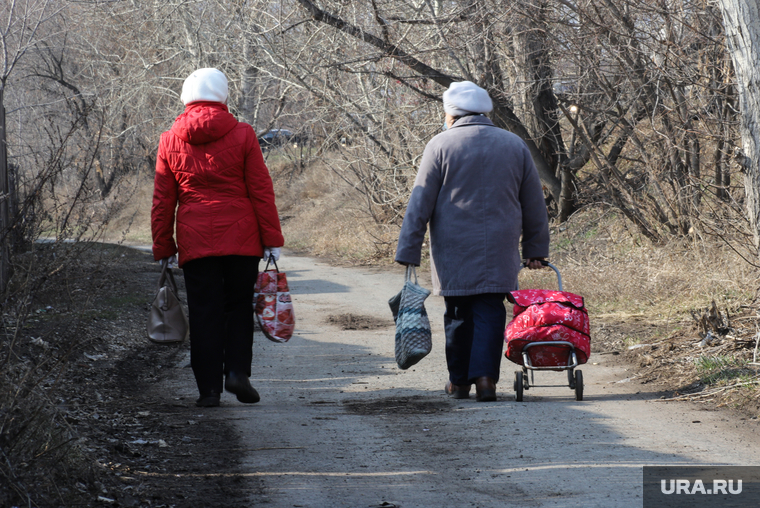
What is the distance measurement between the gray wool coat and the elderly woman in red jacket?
3.10ft

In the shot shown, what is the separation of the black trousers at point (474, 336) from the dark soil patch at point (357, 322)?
2997 mm

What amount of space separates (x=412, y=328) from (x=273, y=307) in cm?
93

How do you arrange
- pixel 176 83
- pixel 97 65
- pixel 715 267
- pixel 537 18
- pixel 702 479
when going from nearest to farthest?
pixel 702 479, pixel 715 267, pixel 537 18, pixel 176 83, pixel 97 65

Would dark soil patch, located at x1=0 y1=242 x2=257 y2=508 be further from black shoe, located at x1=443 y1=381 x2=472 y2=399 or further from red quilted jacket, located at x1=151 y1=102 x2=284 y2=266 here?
black shoe, located at x1=443 y1=381 x2=472 y2=399

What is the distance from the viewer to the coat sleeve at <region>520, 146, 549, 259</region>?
5.06m

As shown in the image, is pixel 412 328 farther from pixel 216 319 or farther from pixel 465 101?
pixel 465 101

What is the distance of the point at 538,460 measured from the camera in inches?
146

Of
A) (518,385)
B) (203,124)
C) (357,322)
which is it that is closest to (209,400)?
(203,124)

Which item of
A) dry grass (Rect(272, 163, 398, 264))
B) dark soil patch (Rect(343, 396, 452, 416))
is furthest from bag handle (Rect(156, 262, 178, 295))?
dry grass (Rect(272, 163, 398, 264))

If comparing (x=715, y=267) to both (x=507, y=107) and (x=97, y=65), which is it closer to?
(x=507, y=107)

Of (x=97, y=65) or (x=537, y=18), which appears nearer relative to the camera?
(x=537, y=18)

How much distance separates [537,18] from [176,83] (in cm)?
1574

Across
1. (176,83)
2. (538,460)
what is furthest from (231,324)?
(176,83)

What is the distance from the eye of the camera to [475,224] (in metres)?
4.93
